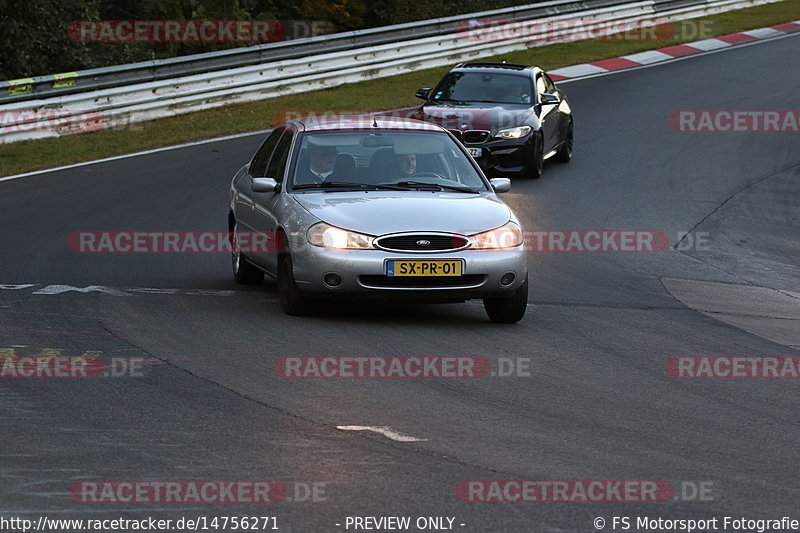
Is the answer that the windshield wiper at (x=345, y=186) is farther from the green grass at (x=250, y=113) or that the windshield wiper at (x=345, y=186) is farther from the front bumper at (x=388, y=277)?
the green grass at (x=250, y=113)

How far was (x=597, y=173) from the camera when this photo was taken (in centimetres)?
1969

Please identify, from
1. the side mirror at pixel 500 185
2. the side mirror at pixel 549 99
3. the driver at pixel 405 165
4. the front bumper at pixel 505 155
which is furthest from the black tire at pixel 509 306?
the side mirror at pixel 549 99

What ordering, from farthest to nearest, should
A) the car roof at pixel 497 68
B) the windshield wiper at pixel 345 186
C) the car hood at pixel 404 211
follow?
the car roof at pixel 497 68 → the windshield wiper at pixel 345 186 → the car hood at pixel 404 211

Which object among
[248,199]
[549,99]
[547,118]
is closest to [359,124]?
[248,199]

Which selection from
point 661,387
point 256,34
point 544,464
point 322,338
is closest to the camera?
point 544,464

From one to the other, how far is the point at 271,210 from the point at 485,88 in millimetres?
9776

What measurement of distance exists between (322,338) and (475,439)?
277 cm

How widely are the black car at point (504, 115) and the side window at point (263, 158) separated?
6756 mm

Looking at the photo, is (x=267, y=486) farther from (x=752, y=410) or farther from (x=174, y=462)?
(x=752, y=410)

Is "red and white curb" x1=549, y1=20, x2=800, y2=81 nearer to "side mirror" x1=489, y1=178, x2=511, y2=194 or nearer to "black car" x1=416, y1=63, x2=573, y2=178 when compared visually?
"black car" x1=416, y1=63, x2=573, y2=178

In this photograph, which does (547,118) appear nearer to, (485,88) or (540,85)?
(540,85)

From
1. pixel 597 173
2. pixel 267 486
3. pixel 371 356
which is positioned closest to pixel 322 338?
pixel 371 356

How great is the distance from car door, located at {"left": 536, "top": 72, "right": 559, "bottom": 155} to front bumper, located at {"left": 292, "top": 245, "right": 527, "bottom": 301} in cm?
985

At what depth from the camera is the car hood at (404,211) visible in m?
9.55
